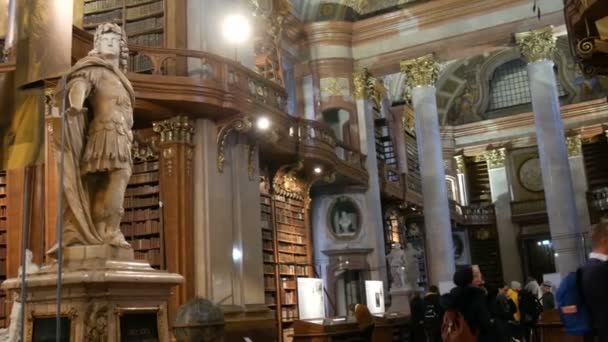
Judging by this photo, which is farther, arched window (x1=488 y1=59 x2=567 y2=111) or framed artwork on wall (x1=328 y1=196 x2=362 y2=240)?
arched window (x1=488 y1=59 x2=567 y2=111)

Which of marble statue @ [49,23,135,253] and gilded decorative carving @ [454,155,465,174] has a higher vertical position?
gilded decorative carving @ [454,155,465,174]

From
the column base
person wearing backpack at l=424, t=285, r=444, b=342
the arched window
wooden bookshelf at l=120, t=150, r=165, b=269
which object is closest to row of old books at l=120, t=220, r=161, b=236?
wooden bookshelf at l=120, t=150, r=165, b=269

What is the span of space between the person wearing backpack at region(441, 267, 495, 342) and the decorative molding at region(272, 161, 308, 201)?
26.9 ft

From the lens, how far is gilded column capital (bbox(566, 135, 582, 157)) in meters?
21.6

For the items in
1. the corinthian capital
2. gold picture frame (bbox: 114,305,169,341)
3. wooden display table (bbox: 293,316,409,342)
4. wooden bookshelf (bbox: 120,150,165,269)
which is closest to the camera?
gold picture frame (bbox: 114,305,169,341)

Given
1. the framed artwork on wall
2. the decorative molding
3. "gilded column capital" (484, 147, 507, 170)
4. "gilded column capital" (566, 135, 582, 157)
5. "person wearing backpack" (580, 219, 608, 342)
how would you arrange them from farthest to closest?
"gilded column capital" (484, 147, 507, 170) → "gilded column capital" (566, 135, 582, 157) → the framed artwork on wall → the decorative molding → "person wearing backpack" (580, 219, 608, 342)

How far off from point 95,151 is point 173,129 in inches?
215

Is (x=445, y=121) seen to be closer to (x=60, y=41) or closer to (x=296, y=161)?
(x=296, y=161)

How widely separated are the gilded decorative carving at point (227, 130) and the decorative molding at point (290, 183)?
268 cm

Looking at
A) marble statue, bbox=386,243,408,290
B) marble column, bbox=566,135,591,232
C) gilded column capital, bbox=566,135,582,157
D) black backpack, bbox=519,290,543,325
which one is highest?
gilded column capital, bbox=566,135,582,157

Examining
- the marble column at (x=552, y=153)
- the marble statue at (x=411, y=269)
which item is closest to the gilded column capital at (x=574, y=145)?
the marble column at (x=552, y=153)

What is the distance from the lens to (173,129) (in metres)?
9.33

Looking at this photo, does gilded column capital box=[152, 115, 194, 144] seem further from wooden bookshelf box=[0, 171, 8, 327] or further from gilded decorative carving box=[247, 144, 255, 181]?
wooden bookshelf box=[0, 171, 8, 327]

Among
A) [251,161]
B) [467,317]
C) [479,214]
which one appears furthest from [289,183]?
[479,214]
